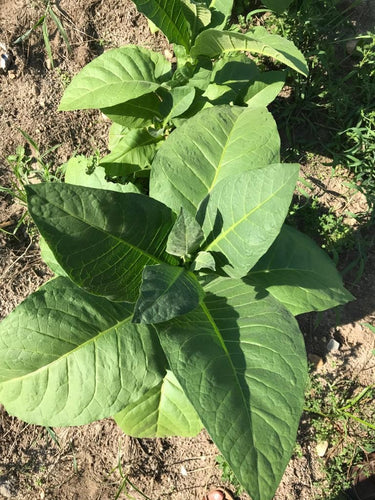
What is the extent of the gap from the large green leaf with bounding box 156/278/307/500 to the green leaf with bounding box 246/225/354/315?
9.2 inches

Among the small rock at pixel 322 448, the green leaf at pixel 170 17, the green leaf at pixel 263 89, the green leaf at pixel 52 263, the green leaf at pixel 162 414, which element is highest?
the green leaf at pixel 170 17

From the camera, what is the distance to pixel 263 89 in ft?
9.06

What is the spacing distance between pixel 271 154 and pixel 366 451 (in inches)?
82.5

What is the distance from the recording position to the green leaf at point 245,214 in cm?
156

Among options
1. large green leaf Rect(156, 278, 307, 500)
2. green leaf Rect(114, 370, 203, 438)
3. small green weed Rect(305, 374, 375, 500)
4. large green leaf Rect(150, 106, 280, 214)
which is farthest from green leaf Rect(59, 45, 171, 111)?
small green weed Rect(305, 374, 375, 500)

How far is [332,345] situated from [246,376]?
165 centimetres

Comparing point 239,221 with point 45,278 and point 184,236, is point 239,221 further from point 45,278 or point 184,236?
point 45,278

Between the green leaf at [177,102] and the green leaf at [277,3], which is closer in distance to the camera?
the green leaf at [177,102]

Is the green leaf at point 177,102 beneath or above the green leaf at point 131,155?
above

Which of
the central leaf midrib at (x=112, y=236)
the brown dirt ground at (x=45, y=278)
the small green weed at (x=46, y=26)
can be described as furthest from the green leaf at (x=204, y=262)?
the small green weed at (x=46, y=26)

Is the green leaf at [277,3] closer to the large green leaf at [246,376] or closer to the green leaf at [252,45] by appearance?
the green leaf at [252,45]

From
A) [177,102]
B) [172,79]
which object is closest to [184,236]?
[177,102]

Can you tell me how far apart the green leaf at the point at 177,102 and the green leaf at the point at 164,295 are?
3.23 feet

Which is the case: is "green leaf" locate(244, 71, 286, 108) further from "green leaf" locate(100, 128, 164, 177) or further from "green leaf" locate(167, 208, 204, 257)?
"green leaf" locate(167, 208, 204, 257)
